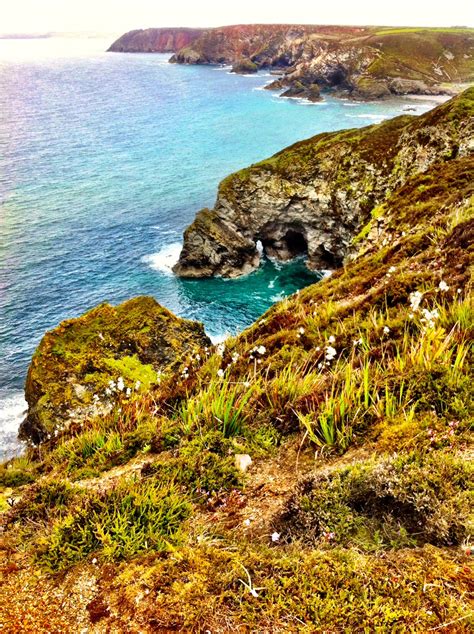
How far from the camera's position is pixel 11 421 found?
29.7 metres

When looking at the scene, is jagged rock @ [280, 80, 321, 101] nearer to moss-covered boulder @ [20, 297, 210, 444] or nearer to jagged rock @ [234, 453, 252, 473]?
moss-covered boulder @ [20, 297, 210, 444]

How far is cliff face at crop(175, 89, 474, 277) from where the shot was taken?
147 feet

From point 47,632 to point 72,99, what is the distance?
17250 centimetres

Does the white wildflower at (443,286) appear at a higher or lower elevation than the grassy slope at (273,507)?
higher

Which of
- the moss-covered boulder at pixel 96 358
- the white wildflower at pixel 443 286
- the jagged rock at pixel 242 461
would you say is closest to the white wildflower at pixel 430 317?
the white wildflower at pixel 443 286

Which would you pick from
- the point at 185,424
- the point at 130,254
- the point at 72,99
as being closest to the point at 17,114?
the point at 72,99

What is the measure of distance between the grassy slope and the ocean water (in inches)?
1042

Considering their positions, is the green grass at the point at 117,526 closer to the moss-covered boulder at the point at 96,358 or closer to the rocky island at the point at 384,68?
the moss-covered boulder at the point at 96,358

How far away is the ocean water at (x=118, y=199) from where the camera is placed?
139ft

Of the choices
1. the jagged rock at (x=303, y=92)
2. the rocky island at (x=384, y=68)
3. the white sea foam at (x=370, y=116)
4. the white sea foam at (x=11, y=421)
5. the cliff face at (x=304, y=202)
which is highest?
the rocky island at (x=384, y=68)

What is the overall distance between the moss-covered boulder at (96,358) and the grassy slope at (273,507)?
15.0m

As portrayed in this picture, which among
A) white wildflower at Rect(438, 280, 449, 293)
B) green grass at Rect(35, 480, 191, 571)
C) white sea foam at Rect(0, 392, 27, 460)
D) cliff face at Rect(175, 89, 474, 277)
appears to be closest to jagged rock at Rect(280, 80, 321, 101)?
cliff face at Rect(175, 89, 474, 277)

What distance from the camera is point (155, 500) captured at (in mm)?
4234

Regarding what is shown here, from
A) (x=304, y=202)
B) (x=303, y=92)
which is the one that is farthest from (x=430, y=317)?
(x=303, y=92)
